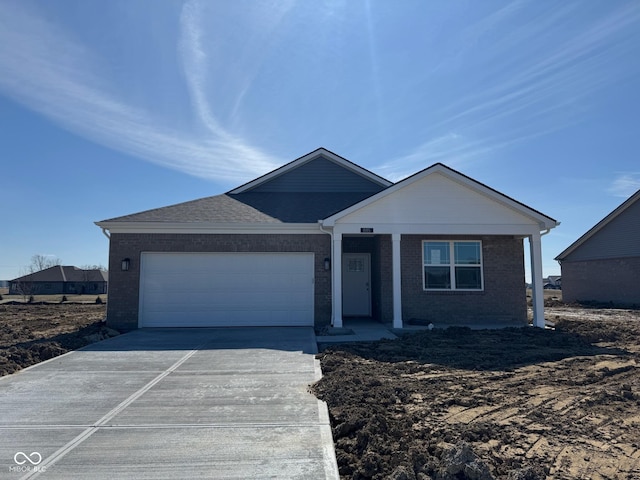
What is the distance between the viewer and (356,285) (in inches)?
570

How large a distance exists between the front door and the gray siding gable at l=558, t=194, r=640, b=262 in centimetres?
1646

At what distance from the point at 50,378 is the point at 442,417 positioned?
6032 mm

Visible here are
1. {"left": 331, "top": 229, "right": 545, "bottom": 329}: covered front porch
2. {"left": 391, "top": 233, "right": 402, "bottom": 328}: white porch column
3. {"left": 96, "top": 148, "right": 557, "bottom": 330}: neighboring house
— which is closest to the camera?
{"left": 391, "top": 233, "right": 402, "bottom": 328}: white porch column

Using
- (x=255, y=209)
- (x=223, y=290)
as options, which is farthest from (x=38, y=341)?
(x=255, y=209)

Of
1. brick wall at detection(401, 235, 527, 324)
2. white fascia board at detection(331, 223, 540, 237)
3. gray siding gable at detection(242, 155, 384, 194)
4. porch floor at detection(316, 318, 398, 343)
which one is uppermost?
gray siding gable at detection(242, 155, 384, 194)

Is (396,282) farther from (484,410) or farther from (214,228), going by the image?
(484,410)

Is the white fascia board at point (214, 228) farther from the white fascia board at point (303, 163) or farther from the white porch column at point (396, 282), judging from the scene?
the white fascia board at point (303, 163)

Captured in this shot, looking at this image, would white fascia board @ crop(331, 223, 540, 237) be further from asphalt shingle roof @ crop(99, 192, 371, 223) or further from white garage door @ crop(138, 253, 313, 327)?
white garage door @ crop(138, 253, 313, 327)

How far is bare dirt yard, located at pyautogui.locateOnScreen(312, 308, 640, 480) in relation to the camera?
352 centimetres

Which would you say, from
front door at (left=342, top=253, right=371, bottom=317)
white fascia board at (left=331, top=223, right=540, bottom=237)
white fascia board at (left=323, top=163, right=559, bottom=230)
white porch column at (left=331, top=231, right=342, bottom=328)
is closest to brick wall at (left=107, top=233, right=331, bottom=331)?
white porch column at (left=331, top=231, right=342, bottom=328)

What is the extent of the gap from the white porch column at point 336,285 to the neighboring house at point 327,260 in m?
0.03

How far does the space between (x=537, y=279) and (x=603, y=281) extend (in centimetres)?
1551

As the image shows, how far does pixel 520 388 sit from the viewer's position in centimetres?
584

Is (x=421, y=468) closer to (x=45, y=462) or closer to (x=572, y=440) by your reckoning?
(x=572, y=440)
